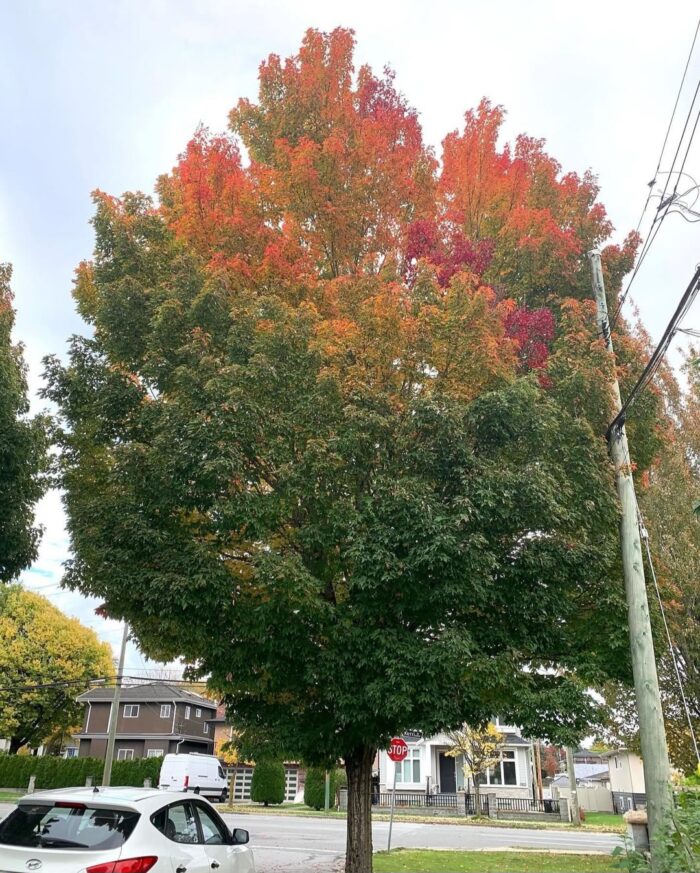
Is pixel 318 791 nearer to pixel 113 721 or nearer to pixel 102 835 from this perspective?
pixel 113 721

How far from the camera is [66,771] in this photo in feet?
120

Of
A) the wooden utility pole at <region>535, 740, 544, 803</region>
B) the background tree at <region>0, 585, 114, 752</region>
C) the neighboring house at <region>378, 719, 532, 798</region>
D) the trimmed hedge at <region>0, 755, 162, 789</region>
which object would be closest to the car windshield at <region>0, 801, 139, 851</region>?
the trimmed hedge at <region>0, 755, 162, 789</region>

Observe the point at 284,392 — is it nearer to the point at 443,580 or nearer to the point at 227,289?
the point at 227,289

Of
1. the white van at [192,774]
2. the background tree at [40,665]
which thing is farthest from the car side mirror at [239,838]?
the background tree at [40,665]

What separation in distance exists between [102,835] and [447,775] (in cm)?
3995

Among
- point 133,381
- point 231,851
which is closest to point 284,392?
point 133,381

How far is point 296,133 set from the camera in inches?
472

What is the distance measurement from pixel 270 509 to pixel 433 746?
122 feet

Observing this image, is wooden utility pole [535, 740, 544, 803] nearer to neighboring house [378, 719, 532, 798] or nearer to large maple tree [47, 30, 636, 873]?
neighboring house [378, 719, 532, 798]

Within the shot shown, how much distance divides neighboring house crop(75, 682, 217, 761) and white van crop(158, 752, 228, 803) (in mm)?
9719

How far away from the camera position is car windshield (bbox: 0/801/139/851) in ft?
15.3

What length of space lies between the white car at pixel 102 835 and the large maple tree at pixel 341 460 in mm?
2724

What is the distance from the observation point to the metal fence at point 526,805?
31812 millimetres

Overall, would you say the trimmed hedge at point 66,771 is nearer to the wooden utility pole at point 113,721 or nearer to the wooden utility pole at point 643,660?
the wooden utility pole at point 113,721
